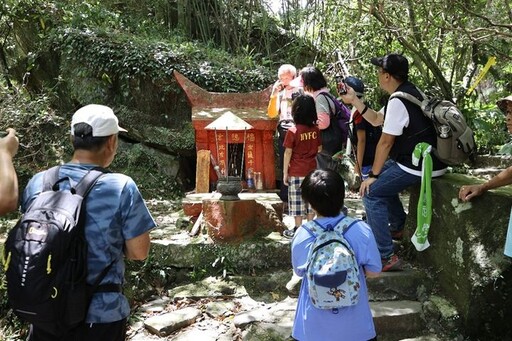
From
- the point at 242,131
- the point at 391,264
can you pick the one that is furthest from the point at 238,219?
the point at 242,131

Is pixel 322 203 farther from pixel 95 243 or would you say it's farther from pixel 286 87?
pixel 286 87

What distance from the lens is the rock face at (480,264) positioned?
9.95 ft

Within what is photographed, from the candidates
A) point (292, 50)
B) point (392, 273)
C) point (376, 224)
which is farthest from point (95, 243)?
point (292, 50)

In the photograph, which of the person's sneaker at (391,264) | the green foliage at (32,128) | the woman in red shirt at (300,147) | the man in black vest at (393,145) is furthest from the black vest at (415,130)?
the green foliage at (32,128)

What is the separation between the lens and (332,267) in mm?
2014

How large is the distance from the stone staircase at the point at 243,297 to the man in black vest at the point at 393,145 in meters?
0.32

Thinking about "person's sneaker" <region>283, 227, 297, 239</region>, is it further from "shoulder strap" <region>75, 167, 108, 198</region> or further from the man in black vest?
"shoulder strap" <region>75, 167, 108, 198</region>

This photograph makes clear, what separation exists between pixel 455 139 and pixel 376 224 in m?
0.91

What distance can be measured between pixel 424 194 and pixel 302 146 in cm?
142

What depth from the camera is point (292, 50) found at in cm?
1126

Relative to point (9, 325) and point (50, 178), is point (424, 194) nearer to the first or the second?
point (50, 178)

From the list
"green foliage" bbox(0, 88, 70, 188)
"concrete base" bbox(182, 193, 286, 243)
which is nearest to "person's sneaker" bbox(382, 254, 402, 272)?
"concrete base" bbox(182, 193, 286, 243)

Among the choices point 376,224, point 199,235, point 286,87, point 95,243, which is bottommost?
point 199,235

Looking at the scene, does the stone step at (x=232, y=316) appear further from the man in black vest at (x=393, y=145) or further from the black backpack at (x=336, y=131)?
the black backpack at (x=336, y=131)
